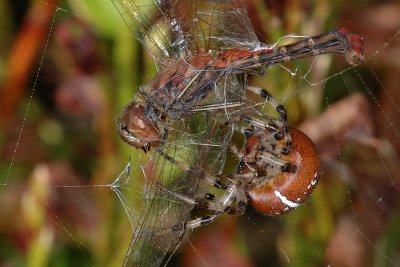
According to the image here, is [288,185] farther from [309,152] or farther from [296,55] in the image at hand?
[296,55]

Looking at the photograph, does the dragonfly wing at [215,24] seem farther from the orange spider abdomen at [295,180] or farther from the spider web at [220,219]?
the spider web at [220,219]

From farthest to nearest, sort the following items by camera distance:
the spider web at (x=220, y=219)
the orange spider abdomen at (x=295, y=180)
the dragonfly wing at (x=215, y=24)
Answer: the spider web at (x=220, y=219)
the dragonfly wing at (x=215, y=24)
the orange spider abdomen at (x=295, y=180)

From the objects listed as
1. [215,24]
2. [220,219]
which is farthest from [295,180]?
[220,219]

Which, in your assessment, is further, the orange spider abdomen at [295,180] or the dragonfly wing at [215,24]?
the dragonfly wing at [215,24]

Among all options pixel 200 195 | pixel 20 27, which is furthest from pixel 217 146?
pixel 20 27

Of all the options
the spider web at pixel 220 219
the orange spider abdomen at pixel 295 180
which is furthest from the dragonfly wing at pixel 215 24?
the spider web at pixel 220 219
